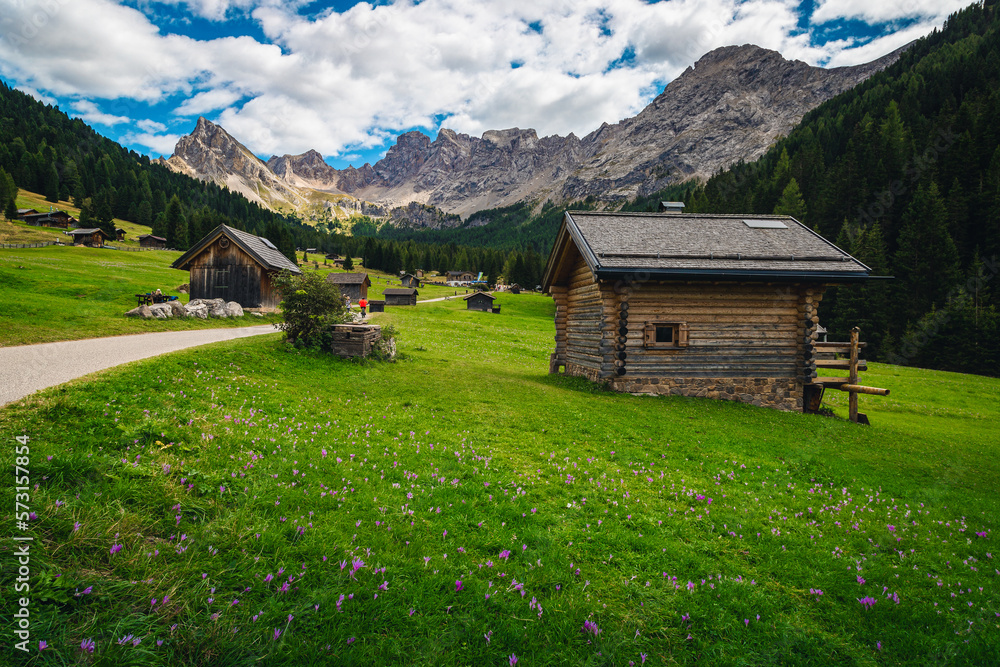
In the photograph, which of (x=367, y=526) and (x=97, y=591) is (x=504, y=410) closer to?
(x=367, y=526)

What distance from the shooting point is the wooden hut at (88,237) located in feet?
289

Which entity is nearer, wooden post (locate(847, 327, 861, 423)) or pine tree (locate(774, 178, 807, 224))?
wooden post (locate(847, 327, 861, 423))

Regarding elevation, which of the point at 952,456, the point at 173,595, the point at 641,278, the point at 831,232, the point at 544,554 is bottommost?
the point at 952,456

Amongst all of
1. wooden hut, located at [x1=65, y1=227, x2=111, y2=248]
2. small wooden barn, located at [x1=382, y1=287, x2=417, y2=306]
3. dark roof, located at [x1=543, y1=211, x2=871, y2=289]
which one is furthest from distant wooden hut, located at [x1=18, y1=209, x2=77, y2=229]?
dark roof, located at [x1=543, y1=211, x2=871, y2=289]

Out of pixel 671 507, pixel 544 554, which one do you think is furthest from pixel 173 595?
pixel 671 507

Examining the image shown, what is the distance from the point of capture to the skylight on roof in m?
21.2

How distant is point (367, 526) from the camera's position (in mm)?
5637

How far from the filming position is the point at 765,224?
21.5 metres

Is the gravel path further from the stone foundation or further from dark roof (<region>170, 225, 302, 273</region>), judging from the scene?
the stone foundation

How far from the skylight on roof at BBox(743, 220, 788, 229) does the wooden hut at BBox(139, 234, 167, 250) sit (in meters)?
134

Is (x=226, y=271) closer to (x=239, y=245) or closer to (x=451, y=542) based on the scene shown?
(x=239, y=245)

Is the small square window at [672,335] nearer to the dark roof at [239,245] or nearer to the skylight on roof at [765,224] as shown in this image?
the skylight on roof at [765,224]

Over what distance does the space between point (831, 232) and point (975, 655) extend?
94369mm

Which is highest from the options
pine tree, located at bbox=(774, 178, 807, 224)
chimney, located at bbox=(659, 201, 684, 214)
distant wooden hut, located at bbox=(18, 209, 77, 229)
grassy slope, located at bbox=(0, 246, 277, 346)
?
pine tree, located at bbox=(774, 178, 807, 224)
